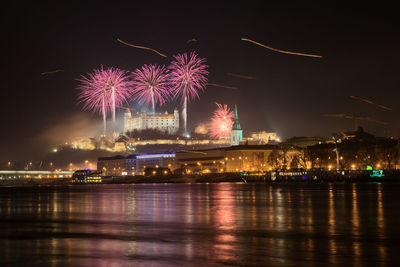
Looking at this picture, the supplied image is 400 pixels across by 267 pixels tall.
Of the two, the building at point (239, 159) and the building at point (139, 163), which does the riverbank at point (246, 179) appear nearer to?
the building at point (139, 163)

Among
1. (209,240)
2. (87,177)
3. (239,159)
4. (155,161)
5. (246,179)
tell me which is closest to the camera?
(209,240)

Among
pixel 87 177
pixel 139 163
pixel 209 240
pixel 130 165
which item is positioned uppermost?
pixel 139 163

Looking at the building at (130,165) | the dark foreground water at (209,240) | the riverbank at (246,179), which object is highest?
the building at (130,165)

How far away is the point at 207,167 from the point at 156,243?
471 feet

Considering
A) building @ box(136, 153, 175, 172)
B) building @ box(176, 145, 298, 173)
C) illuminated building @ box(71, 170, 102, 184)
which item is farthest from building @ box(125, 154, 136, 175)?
building @ box(176, 145, 298, 173)

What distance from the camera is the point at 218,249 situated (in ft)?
47.0

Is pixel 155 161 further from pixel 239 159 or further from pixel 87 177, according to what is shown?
pixel 239 159

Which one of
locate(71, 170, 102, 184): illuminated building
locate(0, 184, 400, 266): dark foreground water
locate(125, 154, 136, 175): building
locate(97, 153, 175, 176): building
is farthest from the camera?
locate(125, 154, 136, 175): building

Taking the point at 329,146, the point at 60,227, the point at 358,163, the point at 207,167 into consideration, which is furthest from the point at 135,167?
the point at 60,227

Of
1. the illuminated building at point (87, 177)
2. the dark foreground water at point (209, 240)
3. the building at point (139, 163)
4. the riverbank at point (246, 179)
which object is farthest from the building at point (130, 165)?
the dark foreground water at point (209, 240)

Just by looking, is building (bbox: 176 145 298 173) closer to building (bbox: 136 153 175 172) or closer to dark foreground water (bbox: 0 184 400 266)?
building (bbox: 136 153 175 172)

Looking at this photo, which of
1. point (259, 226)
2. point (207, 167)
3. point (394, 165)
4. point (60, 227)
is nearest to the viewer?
point (259, 226)

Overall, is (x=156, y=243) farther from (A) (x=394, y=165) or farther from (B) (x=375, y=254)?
(A) (x=394, y=165)

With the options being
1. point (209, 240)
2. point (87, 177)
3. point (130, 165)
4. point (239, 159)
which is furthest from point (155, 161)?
point (209, 240)
